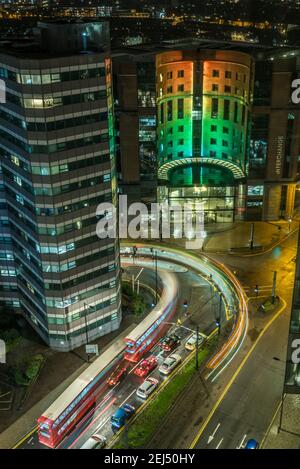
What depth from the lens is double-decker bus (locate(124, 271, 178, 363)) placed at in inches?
3285

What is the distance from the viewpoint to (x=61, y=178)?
76.6m

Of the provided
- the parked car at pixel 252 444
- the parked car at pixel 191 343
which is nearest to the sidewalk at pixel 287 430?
the parked car at pixel 252 444

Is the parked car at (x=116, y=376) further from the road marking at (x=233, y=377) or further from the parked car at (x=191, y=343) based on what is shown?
the road marking at (x=233, y=377)

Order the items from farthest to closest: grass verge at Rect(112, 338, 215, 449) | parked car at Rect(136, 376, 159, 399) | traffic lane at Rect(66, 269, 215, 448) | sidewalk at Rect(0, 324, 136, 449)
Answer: parked car at Rect(136, 376, 159, 399) → traffic lane at Rect(66, 269, 215, 448) → sidewalk at Rect(0, 324, 136, 449) → grass verge at Rect(112, 338, 215, 449)

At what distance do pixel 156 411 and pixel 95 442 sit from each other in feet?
31.1

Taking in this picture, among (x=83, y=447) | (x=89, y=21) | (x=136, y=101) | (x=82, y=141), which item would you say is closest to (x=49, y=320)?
(x=83, y=447)

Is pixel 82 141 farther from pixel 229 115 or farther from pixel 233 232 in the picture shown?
pixel 229 115

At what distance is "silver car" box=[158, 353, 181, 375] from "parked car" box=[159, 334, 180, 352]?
2.40 meters

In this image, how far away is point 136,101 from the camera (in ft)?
377

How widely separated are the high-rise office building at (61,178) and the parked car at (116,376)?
30.8 feet

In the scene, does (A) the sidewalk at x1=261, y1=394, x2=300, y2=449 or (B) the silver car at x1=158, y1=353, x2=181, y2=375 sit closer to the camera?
(A) the sidewalk at x1=261, y1=394, x2=300, y2=449

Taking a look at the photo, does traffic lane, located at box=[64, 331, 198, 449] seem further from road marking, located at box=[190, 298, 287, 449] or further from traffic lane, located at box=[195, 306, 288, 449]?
traffic lane, located at box=[195, 306, 288, 449]

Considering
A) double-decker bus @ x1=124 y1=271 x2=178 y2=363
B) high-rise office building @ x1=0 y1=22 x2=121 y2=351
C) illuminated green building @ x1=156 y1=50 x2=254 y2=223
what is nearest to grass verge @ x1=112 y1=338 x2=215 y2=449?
double-decker bus @ x1=124 y1=271 x2=178 y2=363

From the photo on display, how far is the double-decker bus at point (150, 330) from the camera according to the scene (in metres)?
83.4
